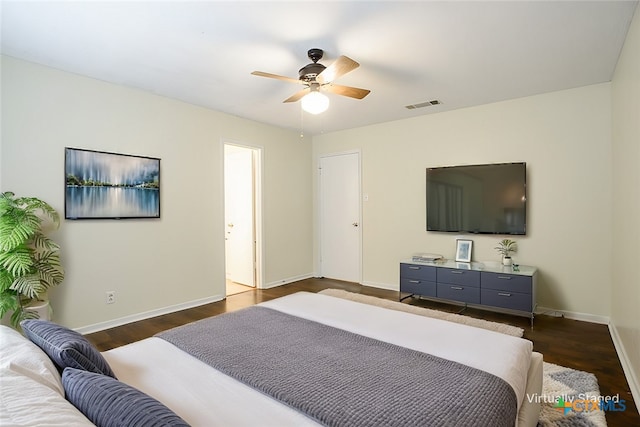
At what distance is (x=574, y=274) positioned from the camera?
11.9 feet

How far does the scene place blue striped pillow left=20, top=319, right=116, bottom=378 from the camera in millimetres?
1184

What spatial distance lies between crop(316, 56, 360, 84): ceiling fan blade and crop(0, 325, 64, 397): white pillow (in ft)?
7.44

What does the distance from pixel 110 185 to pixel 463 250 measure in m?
4.17

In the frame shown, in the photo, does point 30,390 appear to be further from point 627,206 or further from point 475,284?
point 475,284

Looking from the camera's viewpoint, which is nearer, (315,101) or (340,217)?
(315,101)

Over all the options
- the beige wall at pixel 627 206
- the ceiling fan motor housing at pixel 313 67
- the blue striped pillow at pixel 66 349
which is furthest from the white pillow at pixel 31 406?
the beige wall at pixel 627 206

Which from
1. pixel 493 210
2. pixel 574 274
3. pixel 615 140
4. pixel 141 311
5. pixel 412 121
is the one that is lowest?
pixel 141 311

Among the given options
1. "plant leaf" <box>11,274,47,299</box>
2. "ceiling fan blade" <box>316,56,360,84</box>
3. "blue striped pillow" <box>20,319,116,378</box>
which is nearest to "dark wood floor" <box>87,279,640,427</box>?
"plant leaf" <box>11,274,47,299</box>

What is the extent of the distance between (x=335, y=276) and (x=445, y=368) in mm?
4267

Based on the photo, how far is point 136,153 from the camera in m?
3.65

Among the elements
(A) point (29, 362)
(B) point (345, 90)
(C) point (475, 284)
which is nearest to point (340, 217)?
(C) point (475, 284)

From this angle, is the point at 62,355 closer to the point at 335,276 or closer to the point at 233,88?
the point at 233,88

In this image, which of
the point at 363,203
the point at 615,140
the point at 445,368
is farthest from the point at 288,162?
the point at 445,368

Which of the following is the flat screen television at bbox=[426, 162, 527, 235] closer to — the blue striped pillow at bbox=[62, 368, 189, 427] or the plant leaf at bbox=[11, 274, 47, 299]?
the blue striped pillow at bbox=[62, 368, 189, 427]
